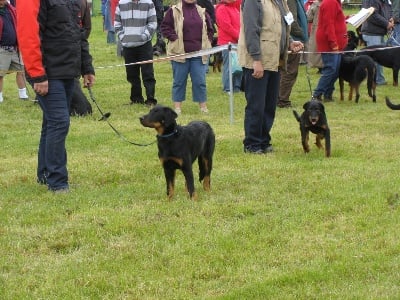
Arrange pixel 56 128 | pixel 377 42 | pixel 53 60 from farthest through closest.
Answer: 1. pixel 377 42
2. pixel 56 128
3. pixel 53 60

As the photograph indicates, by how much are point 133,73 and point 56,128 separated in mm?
5846

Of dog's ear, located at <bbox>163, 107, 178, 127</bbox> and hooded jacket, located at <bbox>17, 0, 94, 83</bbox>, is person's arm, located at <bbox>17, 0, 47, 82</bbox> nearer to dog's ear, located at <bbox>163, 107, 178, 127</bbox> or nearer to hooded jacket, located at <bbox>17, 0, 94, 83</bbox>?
hooded jacket, located at <bbox>17, 0, 94, 83</bbox>

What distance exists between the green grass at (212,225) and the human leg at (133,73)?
9.16ft

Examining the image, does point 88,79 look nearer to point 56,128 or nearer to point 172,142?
point 56,128

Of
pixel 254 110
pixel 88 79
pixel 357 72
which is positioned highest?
pixel 88 79

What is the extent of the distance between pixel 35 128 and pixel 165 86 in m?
4.79

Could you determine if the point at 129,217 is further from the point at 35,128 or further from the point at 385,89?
the point at 385,89

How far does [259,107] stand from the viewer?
307 inches

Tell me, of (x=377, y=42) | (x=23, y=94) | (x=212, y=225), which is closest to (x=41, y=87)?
(x=212, y=225)

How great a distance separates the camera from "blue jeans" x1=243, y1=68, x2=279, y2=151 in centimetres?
773

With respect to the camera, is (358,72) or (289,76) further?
(358,72)

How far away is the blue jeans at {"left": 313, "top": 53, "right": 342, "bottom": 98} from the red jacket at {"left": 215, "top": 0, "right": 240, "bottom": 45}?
61.4 inches

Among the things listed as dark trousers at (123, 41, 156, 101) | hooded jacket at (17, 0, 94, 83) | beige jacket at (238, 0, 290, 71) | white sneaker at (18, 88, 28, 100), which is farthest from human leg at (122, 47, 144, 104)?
hooded jacket at (17, 0, 94, 83)

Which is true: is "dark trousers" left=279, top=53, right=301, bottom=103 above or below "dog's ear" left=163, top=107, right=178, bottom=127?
below
